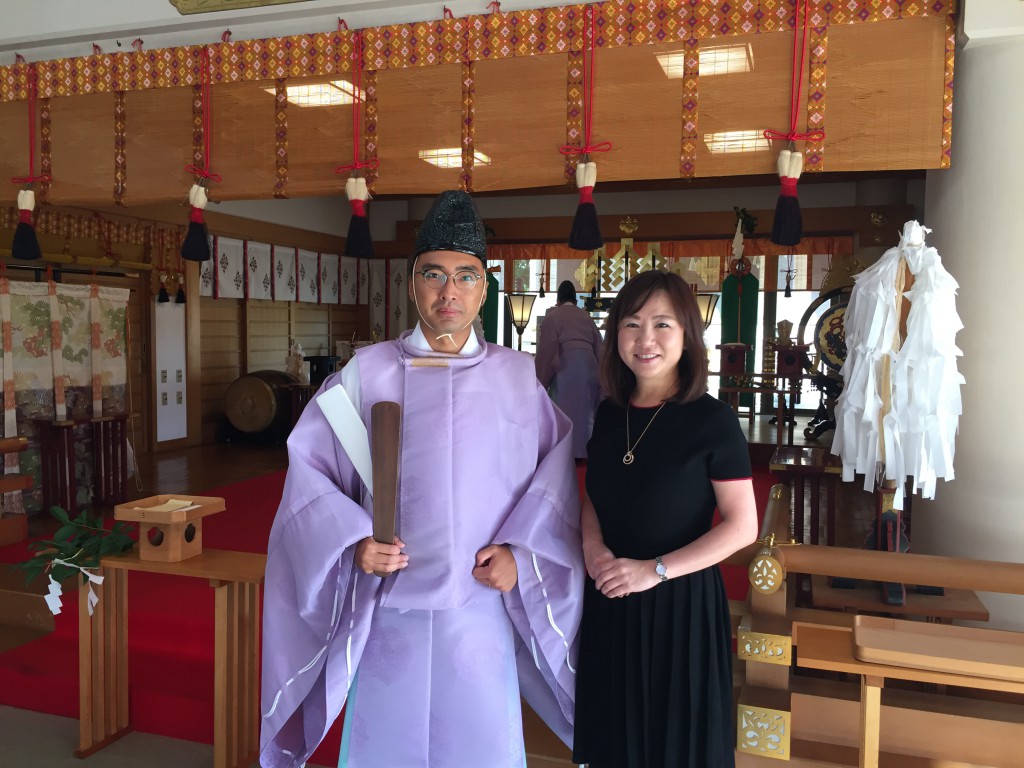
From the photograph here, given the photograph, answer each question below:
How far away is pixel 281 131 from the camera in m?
3.31

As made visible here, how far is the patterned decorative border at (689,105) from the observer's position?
2791 millimetres

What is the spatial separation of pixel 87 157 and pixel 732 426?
346 cm

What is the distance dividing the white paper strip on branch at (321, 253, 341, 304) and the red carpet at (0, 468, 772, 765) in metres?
6.78

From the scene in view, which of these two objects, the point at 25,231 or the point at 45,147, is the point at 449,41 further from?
the point at 25,231

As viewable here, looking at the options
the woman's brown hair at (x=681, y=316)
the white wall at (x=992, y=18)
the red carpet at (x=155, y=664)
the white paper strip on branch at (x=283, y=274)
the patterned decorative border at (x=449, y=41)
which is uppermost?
the patterned decorative border at (x=449, y=41)

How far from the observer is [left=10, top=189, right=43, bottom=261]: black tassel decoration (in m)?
3.66

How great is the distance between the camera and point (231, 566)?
7.95 feet

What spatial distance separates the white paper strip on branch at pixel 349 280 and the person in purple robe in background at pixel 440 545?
9.11 meters

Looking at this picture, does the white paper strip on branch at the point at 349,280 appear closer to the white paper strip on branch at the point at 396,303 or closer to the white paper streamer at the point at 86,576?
the white paper strip on branch at the point at 396,303

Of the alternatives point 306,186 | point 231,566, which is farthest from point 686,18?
point 231,566

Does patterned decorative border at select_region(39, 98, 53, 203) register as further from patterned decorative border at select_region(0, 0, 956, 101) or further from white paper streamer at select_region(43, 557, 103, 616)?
white paper streamer at select_region(43, 557, 103, 616)

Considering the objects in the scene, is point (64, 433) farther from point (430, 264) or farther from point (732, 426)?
point (732, 426)

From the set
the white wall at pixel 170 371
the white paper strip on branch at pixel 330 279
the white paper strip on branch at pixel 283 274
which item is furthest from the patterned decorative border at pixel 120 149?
the white paper strip on branch at pixel 330 279

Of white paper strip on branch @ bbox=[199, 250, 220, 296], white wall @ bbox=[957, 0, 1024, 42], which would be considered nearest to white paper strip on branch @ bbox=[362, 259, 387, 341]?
white paper strip on branch @ bbox=[199, 250, 220, 296]
